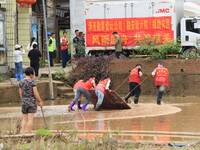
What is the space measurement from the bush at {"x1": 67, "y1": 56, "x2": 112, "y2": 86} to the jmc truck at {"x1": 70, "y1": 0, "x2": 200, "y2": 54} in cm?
403

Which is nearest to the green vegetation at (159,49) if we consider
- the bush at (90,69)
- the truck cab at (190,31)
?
the bush at (90,69)

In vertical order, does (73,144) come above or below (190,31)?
below

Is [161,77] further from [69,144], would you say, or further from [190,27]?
[69,144]

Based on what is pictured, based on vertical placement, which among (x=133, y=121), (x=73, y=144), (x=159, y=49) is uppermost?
(x=159, y=49)

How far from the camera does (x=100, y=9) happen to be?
110ft

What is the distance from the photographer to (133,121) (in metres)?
17.9

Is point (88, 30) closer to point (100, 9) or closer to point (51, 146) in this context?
point (100, 9)

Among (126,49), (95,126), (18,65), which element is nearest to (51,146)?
(95,126)

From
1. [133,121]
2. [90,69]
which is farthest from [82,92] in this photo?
[90,69]

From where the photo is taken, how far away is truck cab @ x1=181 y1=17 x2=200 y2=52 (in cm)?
3388

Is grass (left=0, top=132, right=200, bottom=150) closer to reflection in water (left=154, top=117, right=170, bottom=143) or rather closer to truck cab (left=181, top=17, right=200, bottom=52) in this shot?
reflection in water (left=154, top=117, right=170, bottom=143)

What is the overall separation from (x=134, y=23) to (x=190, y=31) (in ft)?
10.3

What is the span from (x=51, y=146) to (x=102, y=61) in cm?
1826

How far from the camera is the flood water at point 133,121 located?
47.7 ft
